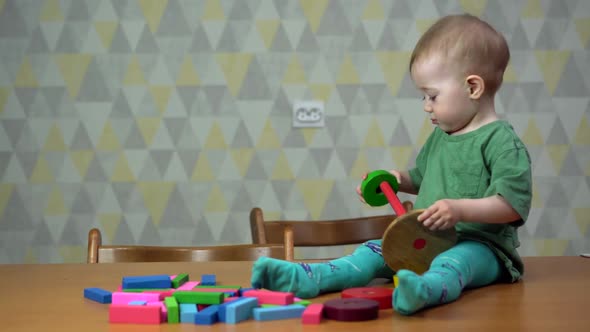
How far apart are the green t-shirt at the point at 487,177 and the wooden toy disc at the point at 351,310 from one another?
330 mm

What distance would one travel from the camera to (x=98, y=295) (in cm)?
92

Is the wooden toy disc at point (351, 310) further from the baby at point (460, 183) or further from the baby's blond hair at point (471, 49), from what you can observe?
the baby's blond hair at point (471, 49)

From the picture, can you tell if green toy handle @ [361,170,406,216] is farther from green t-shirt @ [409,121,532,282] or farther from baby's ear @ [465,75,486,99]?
baby's ear @ [465,75,486,99]

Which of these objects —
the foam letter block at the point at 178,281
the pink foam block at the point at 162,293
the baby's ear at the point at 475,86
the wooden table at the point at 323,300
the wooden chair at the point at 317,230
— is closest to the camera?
the wooden table at the point at 323,300

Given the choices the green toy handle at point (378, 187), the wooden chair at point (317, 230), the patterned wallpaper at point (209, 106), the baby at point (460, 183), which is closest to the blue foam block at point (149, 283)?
the baby at point (460, 183)

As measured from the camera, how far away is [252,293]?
0.88 meters

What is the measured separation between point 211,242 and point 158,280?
6.14 feet

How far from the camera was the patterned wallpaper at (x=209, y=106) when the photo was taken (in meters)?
2.81

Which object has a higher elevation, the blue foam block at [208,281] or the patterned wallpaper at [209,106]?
the patterned wallpaper at [209,106]

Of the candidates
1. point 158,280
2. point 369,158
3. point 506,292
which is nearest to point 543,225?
point 369,158

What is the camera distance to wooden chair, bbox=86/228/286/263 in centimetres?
152

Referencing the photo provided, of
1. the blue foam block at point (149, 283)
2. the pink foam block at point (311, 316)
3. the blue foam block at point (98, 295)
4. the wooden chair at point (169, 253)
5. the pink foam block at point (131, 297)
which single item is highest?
the wooden chair at point (169, 253)

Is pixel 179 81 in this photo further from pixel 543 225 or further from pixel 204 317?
pixel 204 317

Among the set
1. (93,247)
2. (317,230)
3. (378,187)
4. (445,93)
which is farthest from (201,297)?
→ (317,230)
